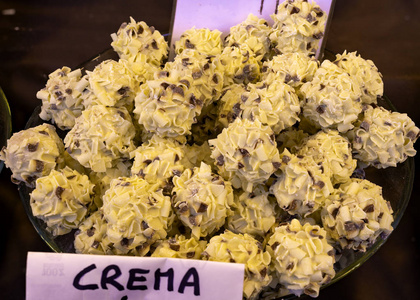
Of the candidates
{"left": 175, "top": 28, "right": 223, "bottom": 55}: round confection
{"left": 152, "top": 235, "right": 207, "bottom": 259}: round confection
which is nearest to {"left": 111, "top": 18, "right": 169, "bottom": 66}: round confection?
{"left": 175, "top": 28, "right": 223, "bottom": 55}: round confection

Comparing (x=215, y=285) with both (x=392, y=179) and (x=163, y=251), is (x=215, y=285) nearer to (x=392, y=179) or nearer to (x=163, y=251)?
(x=163, y=251)

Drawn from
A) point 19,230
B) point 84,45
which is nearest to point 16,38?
point 84,45

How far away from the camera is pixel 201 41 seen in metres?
1.31

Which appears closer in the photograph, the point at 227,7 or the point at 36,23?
the point at 227,7

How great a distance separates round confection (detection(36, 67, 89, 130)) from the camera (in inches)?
47.9

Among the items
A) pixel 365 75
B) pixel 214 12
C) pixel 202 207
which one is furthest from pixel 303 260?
pixel 214 12

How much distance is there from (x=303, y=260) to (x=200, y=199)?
25 centimetres

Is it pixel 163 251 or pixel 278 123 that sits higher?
pixel 278 123

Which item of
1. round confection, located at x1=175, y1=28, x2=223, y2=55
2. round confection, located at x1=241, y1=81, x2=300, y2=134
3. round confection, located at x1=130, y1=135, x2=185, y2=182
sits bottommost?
round confection, located at x1=130, y1=135, x2=185, y2=182

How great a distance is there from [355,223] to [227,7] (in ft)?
2.59

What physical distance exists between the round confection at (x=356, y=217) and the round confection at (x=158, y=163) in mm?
378

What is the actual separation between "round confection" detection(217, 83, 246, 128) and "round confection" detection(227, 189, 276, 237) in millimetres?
222

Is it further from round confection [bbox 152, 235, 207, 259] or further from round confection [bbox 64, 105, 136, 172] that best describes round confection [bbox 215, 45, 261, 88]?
round confection [bbox 152, 235, 207, 259]

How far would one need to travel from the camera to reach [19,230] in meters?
1.55
